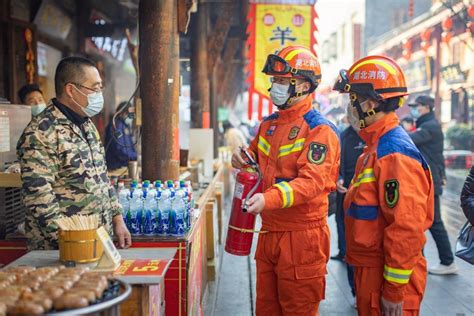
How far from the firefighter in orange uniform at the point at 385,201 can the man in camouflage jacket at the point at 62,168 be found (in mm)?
1566

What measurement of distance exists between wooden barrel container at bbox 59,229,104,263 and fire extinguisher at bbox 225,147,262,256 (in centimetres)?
123

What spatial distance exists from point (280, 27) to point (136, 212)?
5226 millimetres

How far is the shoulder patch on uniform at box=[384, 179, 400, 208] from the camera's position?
3.15 m

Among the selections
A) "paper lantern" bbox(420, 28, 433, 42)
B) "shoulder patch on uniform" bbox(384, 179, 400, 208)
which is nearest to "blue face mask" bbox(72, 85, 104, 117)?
"shoulder patch on uniform" bbox(384, 179, 400, 208)

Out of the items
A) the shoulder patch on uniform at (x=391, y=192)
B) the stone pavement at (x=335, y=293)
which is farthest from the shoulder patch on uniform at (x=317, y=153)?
the stone pavement at (x=335, y=293)

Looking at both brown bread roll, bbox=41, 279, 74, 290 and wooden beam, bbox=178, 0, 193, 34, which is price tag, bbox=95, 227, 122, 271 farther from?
wooden beam, bbox=178, 0, 193, 34

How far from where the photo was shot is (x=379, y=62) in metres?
3.54

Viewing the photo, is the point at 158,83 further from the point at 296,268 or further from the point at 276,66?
the point at 296,268

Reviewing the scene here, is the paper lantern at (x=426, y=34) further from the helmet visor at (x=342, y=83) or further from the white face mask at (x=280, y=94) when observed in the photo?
the helmet visor at (x=342, y=83)

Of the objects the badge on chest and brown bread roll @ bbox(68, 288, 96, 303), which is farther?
the badge on chest

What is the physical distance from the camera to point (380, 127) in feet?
11.4

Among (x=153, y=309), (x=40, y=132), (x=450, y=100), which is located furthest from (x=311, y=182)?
(x=450, y=100)

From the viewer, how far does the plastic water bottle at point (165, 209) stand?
4.50m

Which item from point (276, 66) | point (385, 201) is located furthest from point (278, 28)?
point (385, 201)
